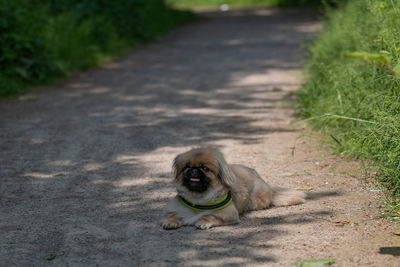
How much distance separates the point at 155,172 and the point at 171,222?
64.9 inches

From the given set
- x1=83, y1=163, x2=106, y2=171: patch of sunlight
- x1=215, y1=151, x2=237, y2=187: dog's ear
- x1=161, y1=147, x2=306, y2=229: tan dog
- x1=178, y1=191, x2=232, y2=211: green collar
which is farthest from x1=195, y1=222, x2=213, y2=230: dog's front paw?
x1=83, y1=163, x2=106, y2=171: patch of sunlight

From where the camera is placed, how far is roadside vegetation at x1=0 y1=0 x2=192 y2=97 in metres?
11.2

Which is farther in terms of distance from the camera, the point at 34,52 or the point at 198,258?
the point at 34,52

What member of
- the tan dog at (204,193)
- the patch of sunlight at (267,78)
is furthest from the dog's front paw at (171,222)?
the patch of sunlight at (267,78)

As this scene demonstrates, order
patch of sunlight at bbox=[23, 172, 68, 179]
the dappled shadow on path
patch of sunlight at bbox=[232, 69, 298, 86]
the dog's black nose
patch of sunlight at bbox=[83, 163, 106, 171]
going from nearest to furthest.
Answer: the dappled shadow on path < the dog's black nose < patch of sunlight at bbox=[23, 172, 68, 179] < patch of sunlight at bbox=[83, 163, 106, 171] < patch of sunlight at bbox=[232, 69, 298, 86]

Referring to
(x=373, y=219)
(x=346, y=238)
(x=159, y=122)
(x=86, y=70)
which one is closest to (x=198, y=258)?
(x=346, y=238)

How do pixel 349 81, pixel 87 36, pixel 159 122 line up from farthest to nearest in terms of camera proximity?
pixel 87 36
pixel 159 122
pixel 349 81

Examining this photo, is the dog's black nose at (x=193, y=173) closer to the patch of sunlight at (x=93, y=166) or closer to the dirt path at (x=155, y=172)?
the dirt path at (x=155, y=172)

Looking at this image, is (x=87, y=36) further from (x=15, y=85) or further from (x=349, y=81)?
(x=349, y=81)

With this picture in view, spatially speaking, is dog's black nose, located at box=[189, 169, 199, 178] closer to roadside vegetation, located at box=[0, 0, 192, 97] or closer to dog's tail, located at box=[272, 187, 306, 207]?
dog's tail, located at box=[272, 187, 306, 207]

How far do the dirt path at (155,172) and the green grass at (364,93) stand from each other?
1.14ft

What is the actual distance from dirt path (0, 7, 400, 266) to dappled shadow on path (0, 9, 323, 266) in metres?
0.02

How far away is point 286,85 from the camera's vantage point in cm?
1120

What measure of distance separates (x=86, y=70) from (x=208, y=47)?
463 cm
